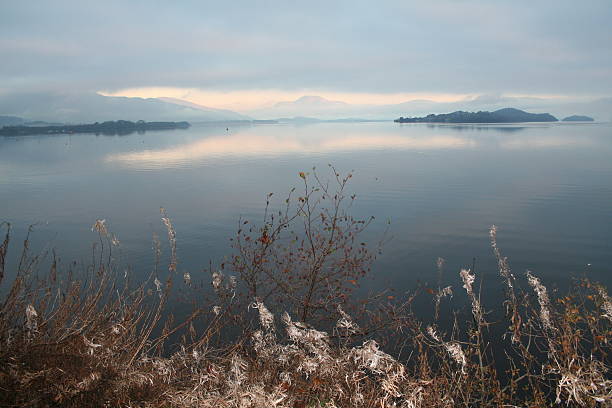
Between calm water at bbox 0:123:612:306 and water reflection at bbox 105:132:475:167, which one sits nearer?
calm water at bbox 0:123:612:306

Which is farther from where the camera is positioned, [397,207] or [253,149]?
Answer: [253,149]

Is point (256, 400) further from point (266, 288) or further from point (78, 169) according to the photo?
point (78, 169)

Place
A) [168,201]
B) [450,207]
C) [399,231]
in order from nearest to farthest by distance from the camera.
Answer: [399,231], [450,207], [168,201]

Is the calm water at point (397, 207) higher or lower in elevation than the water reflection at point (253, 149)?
lower

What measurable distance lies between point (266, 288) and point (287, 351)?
303 inches

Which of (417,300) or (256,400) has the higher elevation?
(256,400)

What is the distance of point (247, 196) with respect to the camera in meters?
35.2

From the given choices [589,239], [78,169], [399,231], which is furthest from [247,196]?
[78,169]

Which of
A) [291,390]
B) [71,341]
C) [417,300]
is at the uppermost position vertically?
[71,341]

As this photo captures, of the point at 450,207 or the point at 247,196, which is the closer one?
the point at 450,207

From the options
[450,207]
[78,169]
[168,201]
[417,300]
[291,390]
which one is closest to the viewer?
[291,390]

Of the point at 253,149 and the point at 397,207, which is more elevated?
the point at 253,149

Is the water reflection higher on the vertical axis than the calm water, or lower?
higher

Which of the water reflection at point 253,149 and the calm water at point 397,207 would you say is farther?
the water reflection at point 253,149
